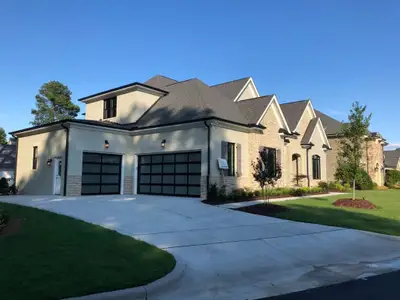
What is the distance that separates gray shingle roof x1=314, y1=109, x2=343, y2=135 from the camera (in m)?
37.5

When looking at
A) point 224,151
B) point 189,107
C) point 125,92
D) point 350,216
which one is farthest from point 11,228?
point 125,92

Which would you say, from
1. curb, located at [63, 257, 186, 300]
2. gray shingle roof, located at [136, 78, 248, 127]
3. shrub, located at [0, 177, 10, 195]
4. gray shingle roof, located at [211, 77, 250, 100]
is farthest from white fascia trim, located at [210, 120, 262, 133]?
shrub, located at [0, 177, 10, 195]

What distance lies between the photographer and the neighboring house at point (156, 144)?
62.5 ft

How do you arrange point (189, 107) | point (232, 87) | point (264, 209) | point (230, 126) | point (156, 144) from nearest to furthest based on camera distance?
point (264, 209) → point (230, 126) → point (156, 144) → point (189, 107) → point (232, 87)

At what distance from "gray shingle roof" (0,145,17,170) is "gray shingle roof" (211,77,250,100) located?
26.7m

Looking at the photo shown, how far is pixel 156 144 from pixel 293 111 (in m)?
13.9

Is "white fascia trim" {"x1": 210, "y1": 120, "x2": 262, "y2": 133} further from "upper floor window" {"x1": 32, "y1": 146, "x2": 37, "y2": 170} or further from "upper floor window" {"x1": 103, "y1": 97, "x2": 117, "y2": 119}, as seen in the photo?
"upper floor window" {"x1": 32, "y1": 146, "x2": 37, "y2": 170}

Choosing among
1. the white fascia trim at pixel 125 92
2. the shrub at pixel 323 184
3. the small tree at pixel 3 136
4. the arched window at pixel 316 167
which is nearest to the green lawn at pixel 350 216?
the shrub at pixel 323 184

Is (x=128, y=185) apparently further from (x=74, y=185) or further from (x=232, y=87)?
(x=232, y=87)

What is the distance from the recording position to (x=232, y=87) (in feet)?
92.6

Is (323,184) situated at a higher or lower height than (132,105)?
lower

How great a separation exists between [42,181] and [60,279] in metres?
17.2

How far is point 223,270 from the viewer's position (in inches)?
285

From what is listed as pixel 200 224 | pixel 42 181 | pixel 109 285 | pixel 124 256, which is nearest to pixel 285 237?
pixel 200 224
